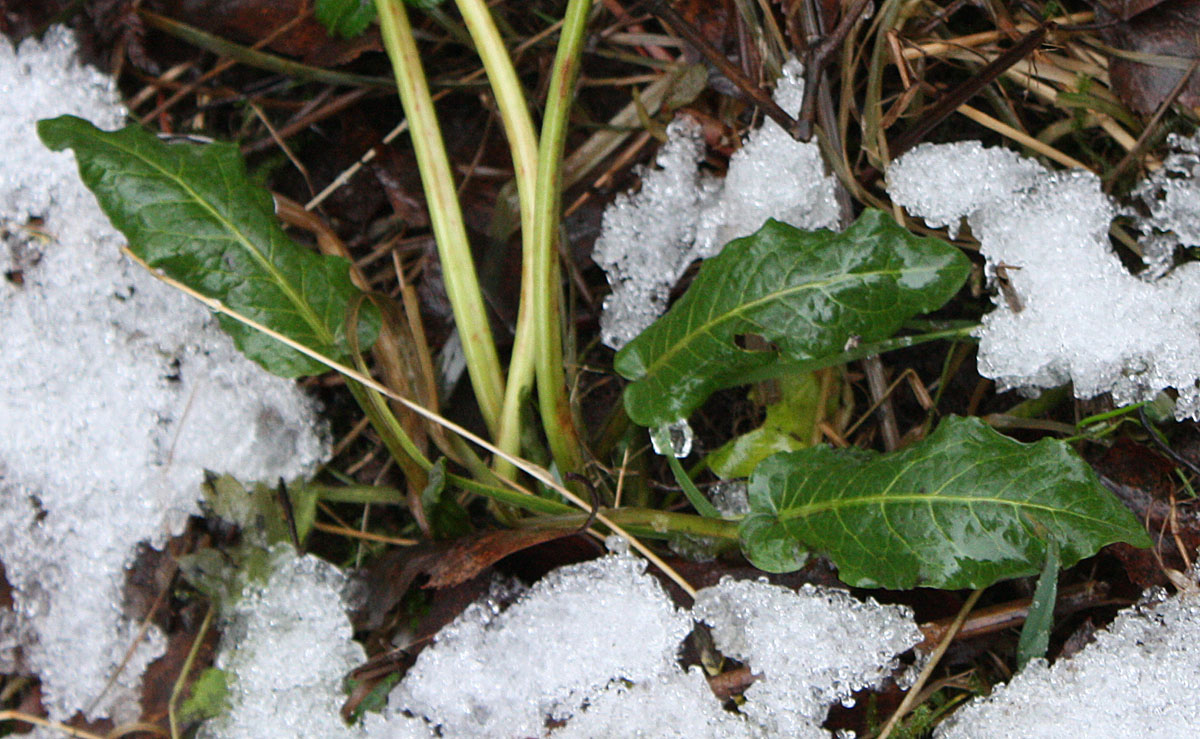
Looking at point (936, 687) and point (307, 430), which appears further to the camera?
point (307, 430)

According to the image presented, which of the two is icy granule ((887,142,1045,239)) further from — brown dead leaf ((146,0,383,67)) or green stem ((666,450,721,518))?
brown dead leaf ((146,0,383,67))

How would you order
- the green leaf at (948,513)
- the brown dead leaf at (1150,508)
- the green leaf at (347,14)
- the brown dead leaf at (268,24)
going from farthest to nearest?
the brown dead leaf at (268,24) → the green leaf at (347,14) → the brown dead leaf at (1150,508) → the green leaf at (948,513)

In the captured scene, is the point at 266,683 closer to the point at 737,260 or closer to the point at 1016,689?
the point at 737,260

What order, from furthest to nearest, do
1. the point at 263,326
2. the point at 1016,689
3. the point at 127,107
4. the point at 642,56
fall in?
the point at 127,107 < the point at 642,56 < the point at 263,326 < the point at 1016,689

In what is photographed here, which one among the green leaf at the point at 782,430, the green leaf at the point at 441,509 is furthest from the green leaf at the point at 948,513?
the green leaf at the point at 441,509

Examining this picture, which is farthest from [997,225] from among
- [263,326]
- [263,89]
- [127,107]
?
[127,107]

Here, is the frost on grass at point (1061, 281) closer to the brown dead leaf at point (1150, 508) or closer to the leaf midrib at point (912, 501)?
the brown dead leaf at point (1150, 508)

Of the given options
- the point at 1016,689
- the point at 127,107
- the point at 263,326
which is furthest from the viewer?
the point at 127,107

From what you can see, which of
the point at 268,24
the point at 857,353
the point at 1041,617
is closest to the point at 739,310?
the point at 857,353
